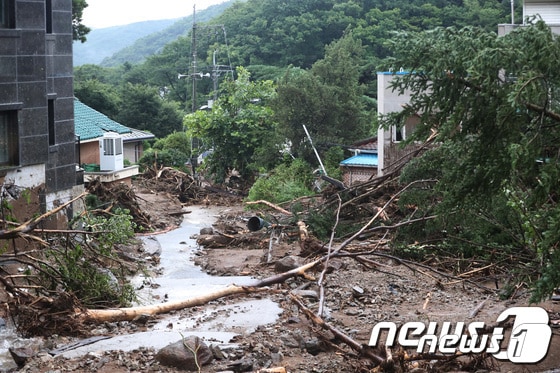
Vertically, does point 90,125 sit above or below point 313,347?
above

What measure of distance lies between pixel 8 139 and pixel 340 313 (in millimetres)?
9387

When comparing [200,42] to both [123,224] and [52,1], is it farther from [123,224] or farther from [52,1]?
[123,224]

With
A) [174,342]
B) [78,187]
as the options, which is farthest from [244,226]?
[174,342]

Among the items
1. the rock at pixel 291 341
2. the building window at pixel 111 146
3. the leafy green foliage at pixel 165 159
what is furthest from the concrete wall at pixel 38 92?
the leafy green foliage at pixel 165 159

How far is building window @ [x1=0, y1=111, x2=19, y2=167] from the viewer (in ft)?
61.1

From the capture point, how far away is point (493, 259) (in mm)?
15195

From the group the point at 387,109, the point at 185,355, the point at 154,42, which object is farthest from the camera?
the point at 154,42

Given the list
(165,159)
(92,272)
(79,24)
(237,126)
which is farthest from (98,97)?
(92,272)

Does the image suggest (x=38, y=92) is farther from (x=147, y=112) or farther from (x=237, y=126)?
(x=147, y=112)

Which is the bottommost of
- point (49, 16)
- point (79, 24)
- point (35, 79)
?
point (35, 79)

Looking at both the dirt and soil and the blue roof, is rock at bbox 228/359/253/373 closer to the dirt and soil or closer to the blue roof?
the dirt and soil

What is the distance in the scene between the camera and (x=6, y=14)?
18.4 m

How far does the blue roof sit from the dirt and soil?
38.3 ft

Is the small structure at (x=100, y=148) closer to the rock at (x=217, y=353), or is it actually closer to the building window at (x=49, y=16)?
the building window at (x=49, y=16)
